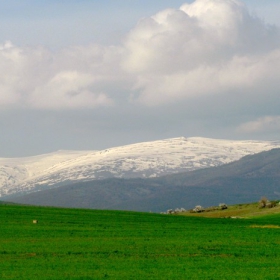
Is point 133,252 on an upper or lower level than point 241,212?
lower

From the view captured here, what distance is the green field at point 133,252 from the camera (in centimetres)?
4044

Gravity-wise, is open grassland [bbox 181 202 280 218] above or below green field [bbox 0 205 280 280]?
above

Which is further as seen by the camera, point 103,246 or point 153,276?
point 103,246

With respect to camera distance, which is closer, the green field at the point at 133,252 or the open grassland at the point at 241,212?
the green field at the point at 133,252

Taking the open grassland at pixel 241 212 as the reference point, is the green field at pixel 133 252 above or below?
below

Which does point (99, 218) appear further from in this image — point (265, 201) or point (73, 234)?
point (265, 201)

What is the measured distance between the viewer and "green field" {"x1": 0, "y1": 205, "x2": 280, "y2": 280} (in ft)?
133

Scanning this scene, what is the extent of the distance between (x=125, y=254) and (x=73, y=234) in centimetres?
1753

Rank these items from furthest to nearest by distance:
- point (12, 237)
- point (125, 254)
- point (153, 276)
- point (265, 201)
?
1. point (265, 201)
2. point (12, 237)
3. point (125, 254)
4. point (153, 276)

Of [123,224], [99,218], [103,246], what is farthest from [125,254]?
[99,218]

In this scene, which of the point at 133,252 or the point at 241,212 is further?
the point at 241,212

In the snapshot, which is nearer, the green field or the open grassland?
the green field

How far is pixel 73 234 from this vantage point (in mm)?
66188

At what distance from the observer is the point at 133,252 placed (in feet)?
167
